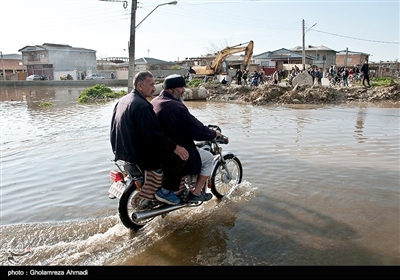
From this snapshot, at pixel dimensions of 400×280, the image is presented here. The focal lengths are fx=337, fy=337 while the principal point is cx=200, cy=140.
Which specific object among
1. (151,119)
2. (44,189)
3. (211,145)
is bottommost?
(44,189)

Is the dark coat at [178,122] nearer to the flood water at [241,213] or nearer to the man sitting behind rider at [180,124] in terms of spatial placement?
the man sitting behind rider at [180,124]

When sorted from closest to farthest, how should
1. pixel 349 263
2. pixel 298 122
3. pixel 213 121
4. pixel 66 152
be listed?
pixel 349 263, pixel 66 152, pixel 298 122, pixel 213 121

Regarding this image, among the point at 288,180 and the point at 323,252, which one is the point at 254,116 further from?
the point at 323,252

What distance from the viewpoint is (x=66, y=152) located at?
31.3 ft

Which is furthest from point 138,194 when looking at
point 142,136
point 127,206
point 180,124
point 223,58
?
point 223,58

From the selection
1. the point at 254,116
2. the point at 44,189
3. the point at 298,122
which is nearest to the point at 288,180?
the point at 44,189

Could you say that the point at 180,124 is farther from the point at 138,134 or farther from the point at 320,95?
the point at 320,95

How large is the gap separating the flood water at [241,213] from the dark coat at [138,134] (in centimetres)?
110

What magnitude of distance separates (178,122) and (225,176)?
1.68 meters

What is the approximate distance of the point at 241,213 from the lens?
515 cm

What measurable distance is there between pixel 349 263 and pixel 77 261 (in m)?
3.03

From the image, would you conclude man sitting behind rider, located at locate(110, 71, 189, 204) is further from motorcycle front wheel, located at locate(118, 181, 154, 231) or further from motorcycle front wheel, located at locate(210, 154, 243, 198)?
motorcycle front wheel, located at locate(210, 154, 243, 198)

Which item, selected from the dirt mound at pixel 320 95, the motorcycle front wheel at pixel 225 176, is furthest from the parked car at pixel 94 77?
the motorcycle front wheel at pixel 225 176

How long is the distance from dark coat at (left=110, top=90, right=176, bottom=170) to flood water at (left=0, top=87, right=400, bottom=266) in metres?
1.10
